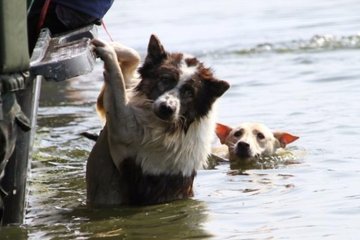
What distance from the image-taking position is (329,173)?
8984 millimetres

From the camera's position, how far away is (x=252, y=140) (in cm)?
1055

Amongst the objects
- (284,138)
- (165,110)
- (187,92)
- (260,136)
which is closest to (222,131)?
(260,136)

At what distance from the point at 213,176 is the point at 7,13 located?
4132 millimetres

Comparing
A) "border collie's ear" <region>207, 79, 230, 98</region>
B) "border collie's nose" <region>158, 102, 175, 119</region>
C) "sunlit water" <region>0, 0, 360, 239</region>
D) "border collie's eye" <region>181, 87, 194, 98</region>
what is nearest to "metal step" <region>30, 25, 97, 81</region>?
"border collie's nose" <region>158, 102, 175, 119</region>

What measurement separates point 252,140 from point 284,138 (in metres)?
0.31

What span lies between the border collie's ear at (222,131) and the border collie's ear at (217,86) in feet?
9.48

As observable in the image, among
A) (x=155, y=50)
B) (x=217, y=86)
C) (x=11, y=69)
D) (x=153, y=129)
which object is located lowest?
(x=153, y=129)

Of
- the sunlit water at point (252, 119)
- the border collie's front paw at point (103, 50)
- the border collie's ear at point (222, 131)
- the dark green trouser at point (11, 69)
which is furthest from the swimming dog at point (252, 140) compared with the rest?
the dark green trouser at point (11, 69)

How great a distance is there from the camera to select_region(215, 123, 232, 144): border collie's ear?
10.8m

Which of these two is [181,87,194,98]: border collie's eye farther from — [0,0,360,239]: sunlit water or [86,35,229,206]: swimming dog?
[0,0,360,239]: sunlit water

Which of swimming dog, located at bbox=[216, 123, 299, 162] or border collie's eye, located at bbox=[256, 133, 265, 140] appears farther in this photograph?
border collie's eye, located at bbox=[256, 133, 265, 140]

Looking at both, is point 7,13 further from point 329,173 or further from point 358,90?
point 358,90

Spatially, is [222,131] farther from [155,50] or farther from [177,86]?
[177,86]

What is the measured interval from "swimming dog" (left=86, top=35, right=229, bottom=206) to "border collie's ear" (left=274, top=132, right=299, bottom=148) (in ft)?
8.11
